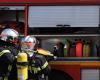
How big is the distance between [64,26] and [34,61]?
63.2 inches

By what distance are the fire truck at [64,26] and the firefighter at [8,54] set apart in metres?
1.00

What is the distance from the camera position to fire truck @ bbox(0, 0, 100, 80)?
31.6 ft

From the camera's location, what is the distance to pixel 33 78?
332 inches

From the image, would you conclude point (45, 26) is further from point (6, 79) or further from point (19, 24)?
point (6, 79)

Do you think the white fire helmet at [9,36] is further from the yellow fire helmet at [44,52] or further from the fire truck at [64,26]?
the fire truck at [64,26]

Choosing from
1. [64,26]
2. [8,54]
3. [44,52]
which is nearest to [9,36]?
[8,54]

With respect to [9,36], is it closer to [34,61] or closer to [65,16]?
[34,61]

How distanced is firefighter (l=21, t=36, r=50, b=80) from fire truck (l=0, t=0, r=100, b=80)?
1.05 meters

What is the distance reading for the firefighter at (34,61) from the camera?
836 centimetres

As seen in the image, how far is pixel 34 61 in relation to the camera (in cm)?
834

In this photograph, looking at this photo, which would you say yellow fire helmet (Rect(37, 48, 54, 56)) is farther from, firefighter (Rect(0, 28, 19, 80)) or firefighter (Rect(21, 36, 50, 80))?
firefighter (Rect(0, 28, 19, 80))

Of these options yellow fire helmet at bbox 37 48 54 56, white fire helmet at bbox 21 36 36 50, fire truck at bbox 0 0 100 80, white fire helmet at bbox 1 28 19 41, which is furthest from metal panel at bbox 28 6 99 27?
white fire helmet at bbox 21 36 36 50

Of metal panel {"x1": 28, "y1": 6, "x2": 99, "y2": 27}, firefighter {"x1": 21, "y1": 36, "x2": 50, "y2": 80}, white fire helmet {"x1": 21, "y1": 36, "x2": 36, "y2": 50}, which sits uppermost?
metal panel {"x1": 28, "y1": 6, "x2": 99, "y2": 27}

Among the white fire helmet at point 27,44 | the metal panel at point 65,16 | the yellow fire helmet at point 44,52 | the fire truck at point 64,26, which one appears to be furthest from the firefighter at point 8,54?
the metal panel at point 65,16
